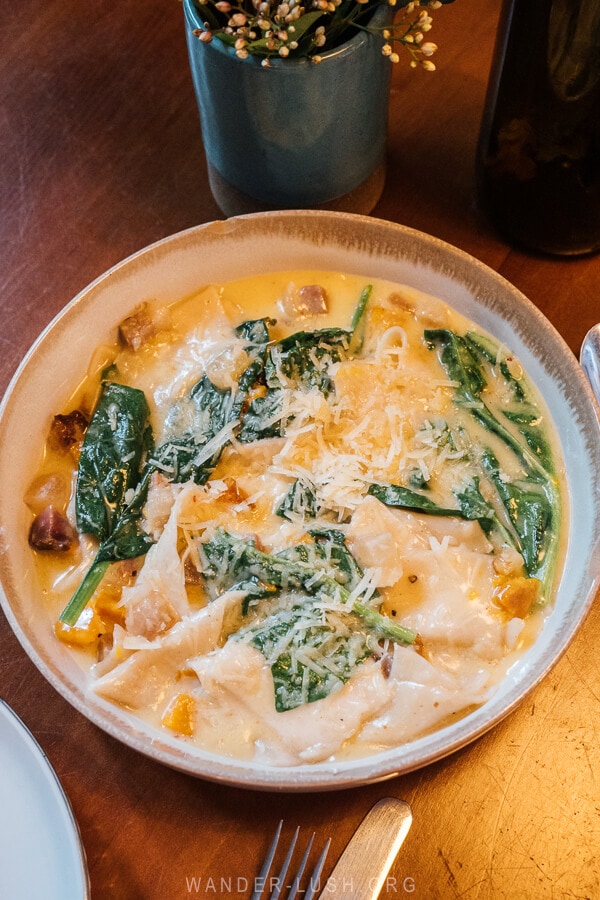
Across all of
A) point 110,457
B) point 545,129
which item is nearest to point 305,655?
point 110,457

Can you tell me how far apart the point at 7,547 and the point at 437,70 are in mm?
2438

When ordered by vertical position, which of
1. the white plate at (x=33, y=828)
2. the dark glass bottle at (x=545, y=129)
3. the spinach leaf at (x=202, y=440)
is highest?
the dark glass bottle at (x=545, y=129)

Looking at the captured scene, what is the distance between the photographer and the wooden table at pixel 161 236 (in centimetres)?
178

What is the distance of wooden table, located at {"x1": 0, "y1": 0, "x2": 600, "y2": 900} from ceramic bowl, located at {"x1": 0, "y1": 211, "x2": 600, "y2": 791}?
228 millimetres

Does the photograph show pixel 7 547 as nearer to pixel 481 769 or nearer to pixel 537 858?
pixel 481 769

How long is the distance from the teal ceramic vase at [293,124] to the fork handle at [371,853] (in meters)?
1.80

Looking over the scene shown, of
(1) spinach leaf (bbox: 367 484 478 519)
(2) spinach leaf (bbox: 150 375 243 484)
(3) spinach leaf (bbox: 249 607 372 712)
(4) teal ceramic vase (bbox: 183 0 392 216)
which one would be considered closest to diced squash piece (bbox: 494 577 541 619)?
(1) spinach leaf (bbox: 367 484 478 519)

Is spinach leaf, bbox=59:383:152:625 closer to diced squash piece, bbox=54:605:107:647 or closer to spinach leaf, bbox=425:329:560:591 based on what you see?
diced squash piece, bbox=54:605:107:647

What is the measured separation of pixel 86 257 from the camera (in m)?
2.72

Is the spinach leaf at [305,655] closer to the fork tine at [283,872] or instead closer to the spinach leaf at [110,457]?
the fork tine at [283,872]

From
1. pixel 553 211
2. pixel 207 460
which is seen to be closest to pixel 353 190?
pixel 553 211

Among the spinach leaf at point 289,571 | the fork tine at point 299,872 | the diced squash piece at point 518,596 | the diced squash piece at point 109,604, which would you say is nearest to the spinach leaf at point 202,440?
the spinach leaf at point 289,571

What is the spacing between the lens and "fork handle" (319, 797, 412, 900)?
1.66 metres

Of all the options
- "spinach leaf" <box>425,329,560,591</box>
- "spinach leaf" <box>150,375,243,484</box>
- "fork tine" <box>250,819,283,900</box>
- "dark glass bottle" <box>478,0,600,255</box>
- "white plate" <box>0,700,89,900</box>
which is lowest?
"fork tine" <box>250,819,283,900</box>
